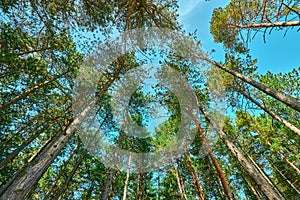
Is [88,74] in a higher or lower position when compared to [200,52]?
lower

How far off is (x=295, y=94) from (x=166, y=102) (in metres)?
7.47

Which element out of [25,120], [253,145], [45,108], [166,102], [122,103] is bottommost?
[25,120]

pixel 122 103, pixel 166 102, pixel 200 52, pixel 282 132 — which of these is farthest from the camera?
pixel 122 103

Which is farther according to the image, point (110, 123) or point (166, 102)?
point (110, 123)

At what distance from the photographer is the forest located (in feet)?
16.9

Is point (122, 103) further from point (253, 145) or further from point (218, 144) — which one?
point (253, 145)

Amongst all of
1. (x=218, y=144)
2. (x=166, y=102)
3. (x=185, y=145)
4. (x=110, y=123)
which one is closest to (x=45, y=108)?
(x=110, y=123)

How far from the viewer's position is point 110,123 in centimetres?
1152

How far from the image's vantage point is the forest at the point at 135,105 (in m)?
5.14

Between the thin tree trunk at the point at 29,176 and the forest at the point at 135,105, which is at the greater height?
the forest at the point at 135,105

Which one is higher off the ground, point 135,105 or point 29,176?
point 135,105

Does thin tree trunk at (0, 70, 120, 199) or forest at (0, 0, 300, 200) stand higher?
forest at (0, 0, 300, 200)

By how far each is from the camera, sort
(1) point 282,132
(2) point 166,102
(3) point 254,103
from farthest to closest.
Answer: (2) point 166,102 < (1) point 282,132 < (3) point 254,103

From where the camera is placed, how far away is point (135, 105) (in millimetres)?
11625
